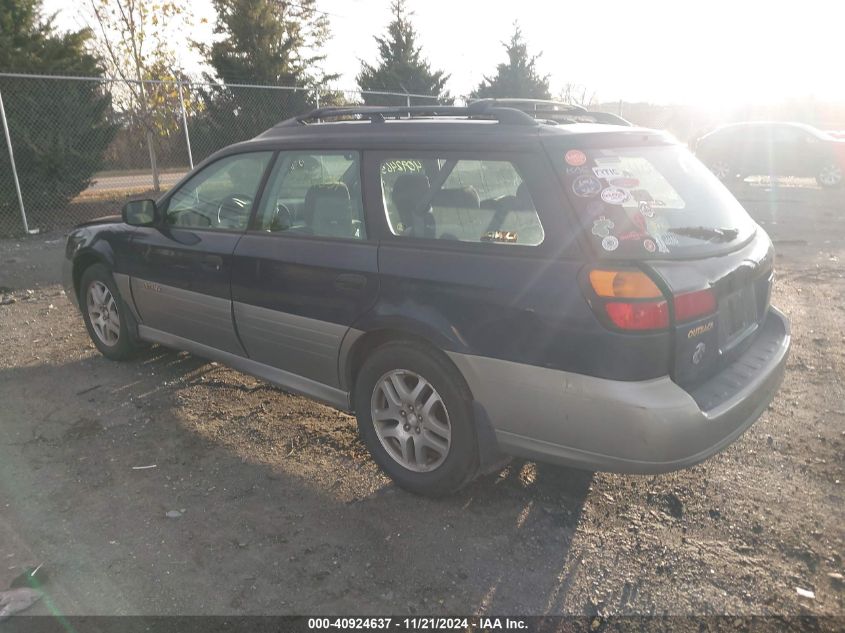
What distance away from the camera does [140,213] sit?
450cm

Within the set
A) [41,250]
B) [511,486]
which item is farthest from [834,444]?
[41,250]

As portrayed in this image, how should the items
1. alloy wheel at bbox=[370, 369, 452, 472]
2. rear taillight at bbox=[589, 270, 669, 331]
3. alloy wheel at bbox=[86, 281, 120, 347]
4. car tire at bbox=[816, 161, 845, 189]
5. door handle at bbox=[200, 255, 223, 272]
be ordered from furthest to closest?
1. car tire at bbox=[816, 161, 845, 189]
2. alloy wheel at bbox=[86, 281, 120, 347]
3. door handle at bbox=[200, 255, 223, 272]
4. alloy wheel at bbox=[370, 369, 452, 472]
5. rear taillight at bbox=[589, 270, 669, 331]

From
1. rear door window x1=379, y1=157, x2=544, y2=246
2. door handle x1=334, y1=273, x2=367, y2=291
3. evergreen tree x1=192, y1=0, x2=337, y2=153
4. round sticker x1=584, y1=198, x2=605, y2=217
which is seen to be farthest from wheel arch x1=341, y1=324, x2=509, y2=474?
evergreen tree x1=192, y1=0, x2=337, y2=153

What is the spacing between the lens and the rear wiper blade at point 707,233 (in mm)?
2953

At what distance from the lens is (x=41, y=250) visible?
1008 centimetres

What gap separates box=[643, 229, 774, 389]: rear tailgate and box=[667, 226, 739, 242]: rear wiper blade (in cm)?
9

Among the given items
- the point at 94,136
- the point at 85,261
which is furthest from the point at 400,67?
the point at 85,261

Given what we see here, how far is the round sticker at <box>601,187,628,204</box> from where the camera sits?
8.91 ft

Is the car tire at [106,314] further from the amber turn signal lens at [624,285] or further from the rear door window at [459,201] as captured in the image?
the amber turn signal lens at [624,285]

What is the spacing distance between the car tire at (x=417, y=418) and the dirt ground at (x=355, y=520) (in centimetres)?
16

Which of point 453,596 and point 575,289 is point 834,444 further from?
point 453,596

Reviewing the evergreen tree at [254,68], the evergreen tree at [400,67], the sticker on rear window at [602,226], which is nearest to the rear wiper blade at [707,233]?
the sticker on rear window at [602,226]

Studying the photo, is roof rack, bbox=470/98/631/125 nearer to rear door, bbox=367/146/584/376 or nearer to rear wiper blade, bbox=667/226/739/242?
rear door, bbox=367/146/584/376

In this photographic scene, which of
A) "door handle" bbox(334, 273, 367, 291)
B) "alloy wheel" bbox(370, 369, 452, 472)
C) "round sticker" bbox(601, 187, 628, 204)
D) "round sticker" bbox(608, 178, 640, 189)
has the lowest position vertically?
"alloy wheel" bbox(370, 369, 452, 472)
